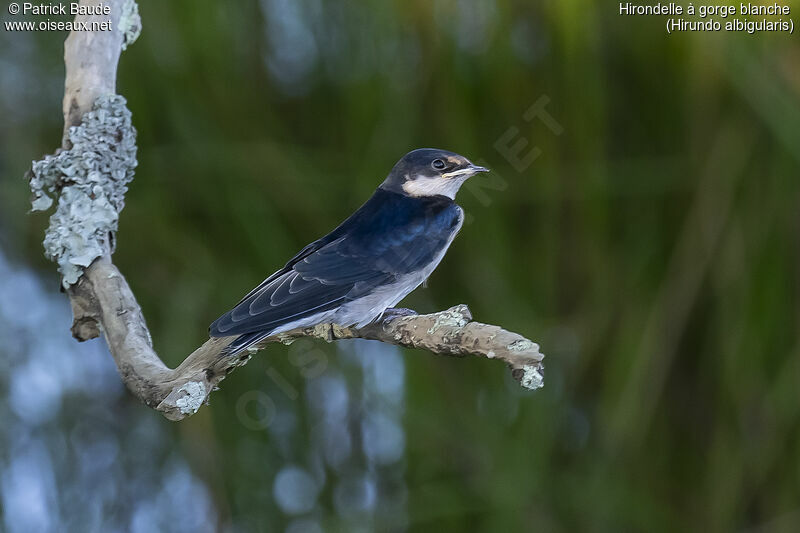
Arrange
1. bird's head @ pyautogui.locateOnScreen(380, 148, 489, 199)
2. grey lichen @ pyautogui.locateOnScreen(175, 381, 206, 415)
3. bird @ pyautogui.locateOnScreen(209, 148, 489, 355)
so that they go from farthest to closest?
bird's head @ pyautogui.locateOnScreen(380, 148, 489, 199) → bird @ pyautogui.locateOnScreen(209, 148, 489, 355) → grey lichen @ pyautogui.locateOnScreen(175, 381, 206, 415)

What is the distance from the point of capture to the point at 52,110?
161cm

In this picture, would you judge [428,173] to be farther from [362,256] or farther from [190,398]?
[190,398]

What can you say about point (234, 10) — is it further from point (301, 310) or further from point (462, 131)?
point (301, 310)

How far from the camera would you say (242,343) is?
807 millimetres

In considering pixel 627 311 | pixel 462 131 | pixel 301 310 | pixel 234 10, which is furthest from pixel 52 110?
pixel 627 311

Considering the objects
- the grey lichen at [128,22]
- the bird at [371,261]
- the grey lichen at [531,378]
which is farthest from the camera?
the grey lichen at [128,22]

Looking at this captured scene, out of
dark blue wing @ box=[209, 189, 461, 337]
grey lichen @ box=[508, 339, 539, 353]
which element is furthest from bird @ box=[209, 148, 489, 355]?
grey lichen @ box=[508, 339, 539, 353]

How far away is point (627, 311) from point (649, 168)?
0.25 meters

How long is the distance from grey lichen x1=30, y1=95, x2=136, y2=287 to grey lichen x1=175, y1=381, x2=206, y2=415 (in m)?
0.23

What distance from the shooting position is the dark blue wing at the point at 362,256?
2.92 ft

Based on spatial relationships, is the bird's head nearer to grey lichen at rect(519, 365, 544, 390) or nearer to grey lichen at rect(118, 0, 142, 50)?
grey lichen at rect(118, 0, 142, 50)

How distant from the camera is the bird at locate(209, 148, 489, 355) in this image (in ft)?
2.89
